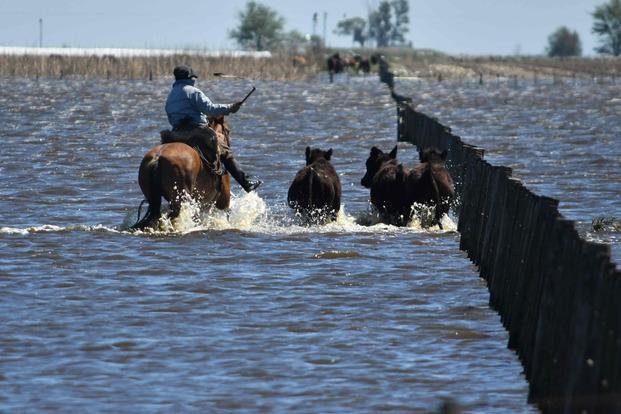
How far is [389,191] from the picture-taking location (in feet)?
63.1

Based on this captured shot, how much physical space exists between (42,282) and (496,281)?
419cm

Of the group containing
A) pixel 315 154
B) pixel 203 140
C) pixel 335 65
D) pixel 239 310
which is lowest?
pixel 335 65

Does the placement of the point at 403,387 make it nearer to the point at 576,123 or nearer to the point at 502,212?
the point at 502,212

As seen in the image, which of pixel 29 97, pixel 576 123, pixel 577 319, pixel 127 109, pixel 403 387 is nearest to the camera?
pixel 577 319

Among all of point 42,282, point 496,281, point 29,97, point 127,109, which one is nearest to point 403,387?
point 496,281

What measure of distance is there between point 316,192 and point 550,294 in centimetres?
899

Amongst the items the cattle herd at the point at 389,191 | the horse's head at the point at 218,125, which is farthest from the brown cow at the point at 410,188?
the horse's head at the point at 218,125

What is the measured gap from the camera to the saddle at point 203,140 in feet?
61.8

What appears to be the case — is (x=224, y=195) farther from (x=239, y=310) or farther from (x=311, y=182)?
(x=239, y=310)

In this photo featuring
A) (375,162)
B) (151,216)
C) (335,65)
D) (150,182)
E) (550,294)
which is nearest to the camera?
(550,294)

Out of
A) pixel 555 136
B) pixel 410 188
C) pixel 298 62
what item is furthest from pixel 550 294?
pixel 298 62

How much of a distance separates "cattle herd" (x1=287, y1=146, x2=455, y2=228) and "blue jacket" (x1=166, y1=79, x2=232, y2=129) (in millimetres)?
1243

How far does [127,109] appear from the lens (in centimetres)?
5859

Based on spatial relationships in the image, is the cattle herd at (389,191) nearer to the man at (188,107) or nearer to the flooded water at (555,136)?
the man at (188,107)
